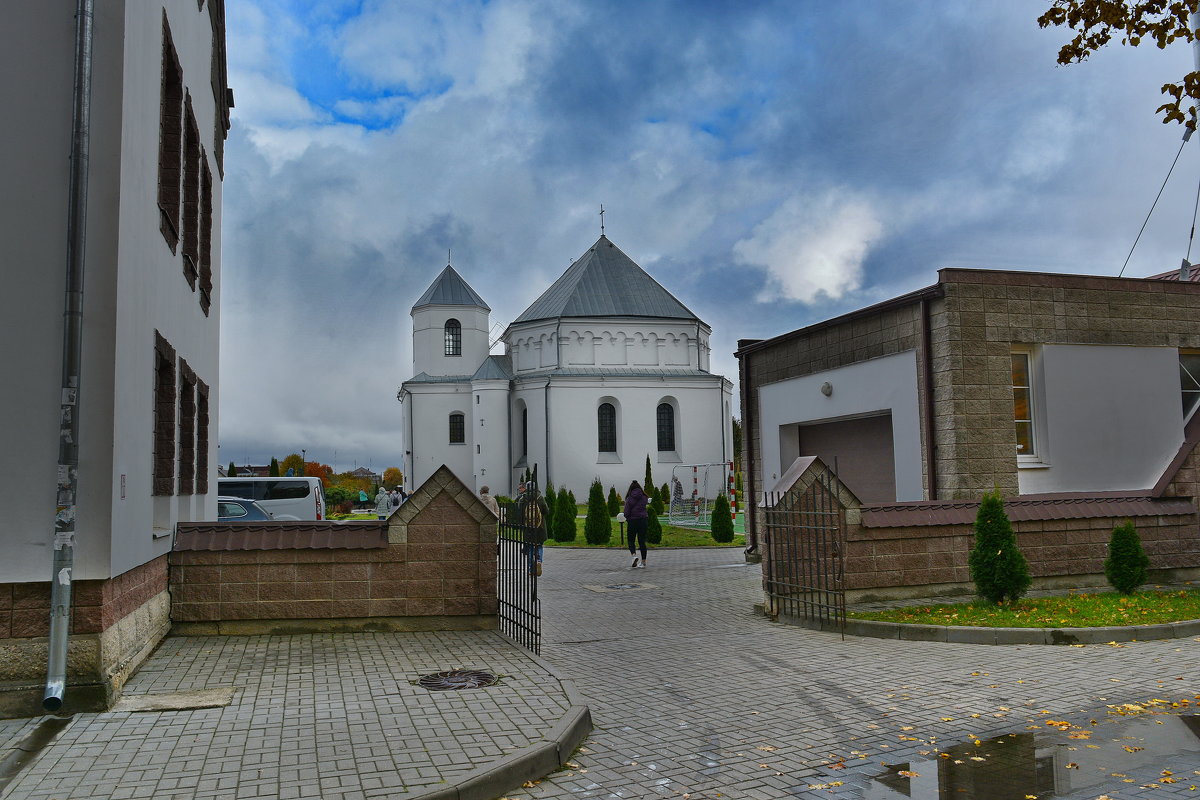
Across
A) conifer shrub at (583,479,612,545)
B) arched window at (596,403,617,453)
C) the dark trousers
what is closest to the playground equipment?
arched window at (596,403,617,453)

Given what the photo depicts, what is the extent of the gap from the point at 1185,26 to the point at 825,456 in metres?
9.89

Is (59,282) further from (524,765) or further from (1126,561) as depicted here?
(1126,561)

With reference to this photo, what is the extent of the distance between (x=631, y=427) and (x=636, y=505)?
3282cm

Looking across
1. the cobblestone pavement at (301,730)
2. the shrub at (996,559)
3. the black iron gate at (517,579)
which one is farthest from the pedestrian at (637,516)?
the cobblestone pavement at (301,730)

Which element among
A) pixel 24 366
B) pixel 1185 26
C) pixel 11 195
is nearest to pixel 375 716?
pixel 24 366

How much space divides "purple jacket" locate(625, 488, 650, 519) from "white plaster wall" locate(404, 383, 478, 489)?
36901 millimetres

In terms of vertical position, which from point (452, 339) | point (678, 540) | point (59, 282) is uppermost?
point (452, 339)

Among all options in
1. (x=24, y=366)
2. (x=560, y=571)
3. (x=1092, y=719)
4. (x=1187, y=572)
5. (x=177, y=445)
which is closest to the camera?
(x=1092, y=719)

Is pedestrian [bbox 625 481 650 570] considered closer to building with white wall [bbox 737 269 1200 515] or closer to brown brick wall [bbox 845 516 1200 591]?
building with white wall [bbox 737 269 1200 515]

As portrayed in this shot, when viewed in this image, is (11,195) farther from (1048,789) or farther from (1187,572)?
(1187,572)

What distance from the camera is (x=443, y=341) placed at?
194 feet

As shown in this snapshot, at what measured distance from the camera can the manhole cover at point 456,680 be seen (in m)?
7.72

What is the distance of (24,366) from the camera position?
718 cm

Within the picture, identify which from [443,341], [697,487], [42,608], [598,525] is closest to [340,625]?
[42,608]
